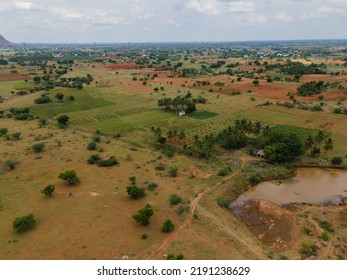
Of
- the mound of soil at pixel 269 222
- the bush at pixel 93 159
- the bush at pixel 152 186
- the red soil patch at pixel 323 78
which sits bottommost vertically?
the mound of soil at pixel 269 222

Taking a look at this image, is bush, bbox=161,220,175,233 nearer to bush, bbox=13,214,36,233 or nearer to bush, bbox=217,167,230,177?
bush, bbox=13,214,36,233

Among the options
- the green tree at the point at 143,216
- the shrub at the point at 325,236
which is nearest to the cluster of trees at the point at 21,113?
the green tree at the point at 143,216

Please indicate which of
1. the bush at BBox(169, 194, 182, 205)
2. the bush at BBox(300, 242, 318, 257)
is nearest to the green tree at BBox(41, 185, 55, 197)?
the bush at BBox(169, 194, 182, 205)

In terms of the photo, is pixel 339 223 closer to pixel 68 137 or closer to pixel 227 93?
pixel 68 137

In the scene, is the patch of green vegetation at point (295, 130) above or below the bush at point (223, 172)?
above

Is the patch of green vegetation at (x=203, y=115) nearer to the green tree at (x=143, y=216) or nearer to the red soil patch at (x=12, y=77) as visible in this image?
the green tree at (x=143, y=216)

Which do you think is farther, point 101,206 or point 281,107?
point 281,107

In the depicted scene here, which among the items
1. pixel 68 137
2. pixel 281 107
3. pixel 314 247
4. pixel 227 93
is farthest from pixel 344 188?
pixel 227 93
